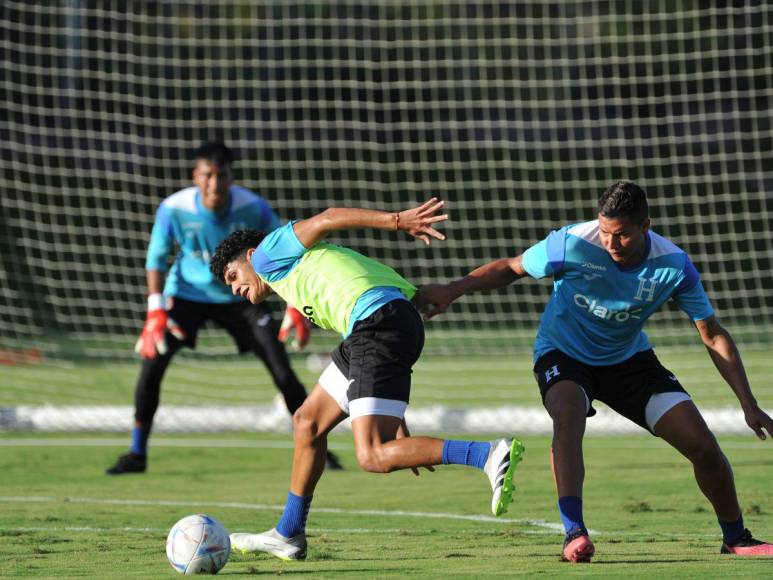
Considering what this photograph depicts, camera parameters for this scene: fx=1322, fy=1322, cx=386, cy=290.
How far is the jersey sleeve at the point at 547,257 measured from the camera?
19.9ft

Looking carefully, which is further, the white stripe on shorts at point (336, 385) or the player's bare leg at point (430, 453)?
the white stripe on shorts at point (336, 385)

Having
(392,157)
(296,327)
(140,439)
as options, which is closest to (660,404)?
(296,327)

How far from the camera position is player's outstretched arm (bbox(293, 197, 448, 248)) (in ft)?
18.1

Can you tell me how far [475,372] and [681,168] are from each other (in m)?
7.97

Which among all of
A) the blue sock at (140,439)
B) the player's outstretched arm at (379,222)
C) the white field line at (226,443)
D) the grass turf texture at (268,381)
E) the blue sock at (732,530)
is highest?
the player's outstretched arm at (379,222)

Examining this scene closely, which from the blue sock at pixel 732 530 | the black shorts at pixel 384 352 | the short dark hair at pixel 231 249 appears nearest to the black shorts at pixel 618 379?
the blue sock at pixel 732 530

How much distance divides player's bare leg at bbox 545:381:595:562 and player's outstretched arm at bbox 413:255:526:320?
55cm

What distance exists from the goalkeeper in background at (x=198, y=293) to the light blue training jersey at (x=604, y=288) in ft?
11.4

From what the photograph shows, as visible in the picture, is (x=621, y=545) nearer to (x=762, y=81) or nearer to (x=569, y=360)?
(x=569, y=360)

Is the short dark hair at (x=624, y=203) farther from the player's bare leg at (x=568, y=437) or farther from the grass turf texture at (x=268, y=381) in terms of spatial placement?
the grass turf texture at (x=268, y=381)

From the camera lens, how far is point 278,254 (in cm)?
597

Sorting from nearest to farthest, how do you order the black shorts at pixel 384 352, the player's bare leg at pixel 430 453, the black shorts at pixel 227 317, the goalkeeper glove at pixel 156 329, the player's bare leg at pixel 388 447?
the player's bare leg at pixel 430 453, the player's bare leg at pixel 388 447, the black shorts at pixel 384 352, the goalkeeper glove at pixel 156 329, the black shorts at pixel 227 317

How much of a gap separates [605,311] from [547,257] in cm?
36

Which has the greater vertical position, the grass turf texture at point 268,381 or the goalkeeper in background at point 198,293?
the goalkeeper in background at point 198,293
